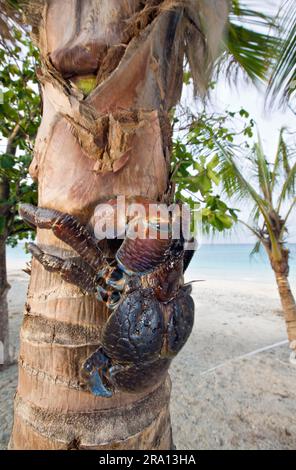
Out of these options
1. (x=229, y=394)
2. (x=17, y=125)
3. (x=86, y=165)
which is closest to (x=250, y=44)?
(x=86, y=165)

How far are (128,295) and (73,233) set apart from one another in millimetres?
199

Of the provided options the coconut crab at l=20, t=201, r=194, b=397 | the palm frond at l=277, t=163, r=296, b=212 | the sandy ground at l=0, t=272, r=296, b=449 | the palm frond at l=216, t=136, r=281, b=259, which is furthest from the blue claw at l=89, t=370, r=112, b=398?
the palm frond at l=277, t=163, r=296, b=212

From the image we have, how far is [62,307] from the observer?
0.66 meters

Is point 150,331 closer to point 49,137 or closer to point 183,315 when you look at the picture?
point 183,315

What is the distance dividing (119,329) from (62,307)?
0.52 feet

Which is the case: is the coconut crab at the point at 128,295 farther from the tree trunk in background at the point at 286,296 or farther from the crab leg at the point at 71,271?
the tree trunk in background at the point at 286,296

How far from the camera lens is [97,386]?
0.63 meters

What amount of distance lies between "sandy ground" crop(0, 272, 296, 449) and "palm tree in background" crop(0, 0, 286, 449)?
225 cm

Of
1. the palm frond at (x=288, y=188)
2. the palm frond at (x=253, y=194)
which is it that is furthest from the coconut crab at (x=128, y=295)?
the palm frond at (x=288, y=188)

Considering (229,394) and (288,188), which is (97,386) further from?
(288,188)

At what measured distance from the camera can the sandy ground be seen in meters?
2.49

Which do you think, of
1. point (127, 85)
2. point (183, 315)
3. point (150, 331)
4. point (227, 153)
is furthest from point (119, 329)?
point (227, 153)

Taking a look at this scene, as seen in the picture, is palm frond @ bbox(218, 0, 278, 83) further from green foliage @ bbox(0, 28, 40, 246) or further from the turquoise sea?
the turquoise sea

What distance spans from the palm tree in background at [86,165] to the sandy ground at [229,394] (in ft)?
7.38
